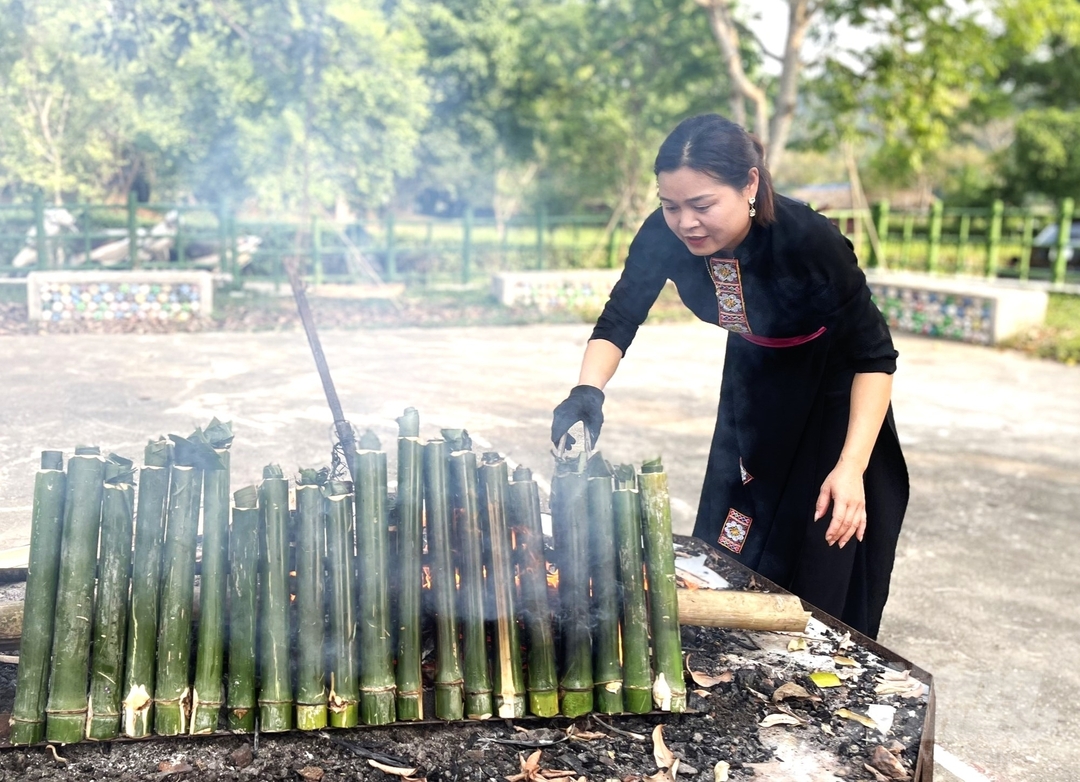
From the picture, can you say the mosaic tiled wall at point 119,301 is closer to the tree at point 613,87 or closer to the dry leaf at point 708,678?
the tree at point 613,87

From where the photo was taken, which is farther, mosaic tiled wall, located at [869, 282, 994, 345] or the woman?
mosaic tiled wall, located at [869, 282, 994, 345]

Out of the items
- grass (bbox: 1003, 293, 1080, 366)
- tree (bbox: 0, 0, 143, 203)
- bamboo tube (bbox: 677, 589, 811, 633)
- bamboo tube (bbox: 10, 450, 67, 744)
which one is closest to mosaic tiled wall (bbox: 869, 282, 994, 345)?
grass (bbox: 1003, 293, 1080, 366)

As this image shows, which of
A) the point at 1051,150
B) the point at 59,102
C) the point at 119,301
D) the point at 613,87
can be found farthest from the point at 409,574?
the point at 1051,150

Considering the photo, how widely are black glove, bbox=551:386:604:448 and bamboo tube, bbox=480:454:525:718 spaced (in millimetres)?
293

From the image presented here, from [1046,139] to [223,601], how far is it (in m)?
23.8

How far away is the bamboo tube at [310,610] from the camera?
76.5 inches

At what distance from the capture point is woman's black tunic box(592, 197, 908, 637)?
2480 mm

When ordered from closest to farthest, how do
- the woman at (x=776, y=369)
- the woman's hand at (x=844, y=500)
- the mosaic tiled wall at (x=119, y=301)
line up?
the woman at (x=776, y=369)
the woman's hand at (x=844, y=500)
the mosaic tiled wall at (x=119, y=301)

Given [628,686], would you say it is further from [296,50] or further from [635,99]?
[635,99]

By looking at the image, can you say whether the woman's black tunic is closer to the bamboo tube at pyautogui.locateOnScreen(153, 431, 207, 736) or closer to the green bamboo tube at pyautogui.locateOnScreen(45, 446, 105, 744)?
the bamboo tube at pyautogui.locateOnScreen(153, 431, 207, 736)

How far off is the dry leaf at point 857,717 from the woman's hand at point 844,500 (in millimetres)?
495

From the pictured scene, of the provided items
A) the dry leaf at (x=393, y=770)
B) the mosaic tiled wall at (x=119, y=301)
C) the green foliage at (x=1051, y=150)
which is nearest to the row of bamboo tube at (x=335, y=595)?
the dry leaf at (x=393, y=770)

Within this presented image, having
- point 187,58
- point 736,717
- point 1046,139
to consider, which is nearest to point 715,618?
point 736,717

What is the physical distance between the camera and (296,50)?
40.5 ft
